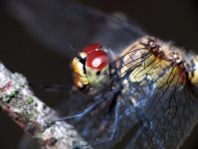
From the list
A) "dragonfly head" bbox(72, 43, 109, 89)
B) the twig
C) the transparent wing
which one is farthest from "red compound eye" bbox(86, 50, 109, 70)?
the transparent wing

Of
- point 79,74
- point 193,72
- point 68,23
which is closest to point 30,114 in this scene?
point 79,74

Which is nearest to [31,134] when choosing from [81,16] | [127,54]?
[127,54]

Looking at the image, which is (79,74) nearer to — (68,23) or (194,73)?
(194,73)

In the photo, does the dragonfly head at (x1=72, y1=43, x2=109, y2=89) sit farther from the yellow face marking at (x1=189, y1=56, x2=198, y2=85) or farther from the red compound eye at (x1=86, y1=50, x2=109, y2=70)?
the yellow face marking at (x1=189, y1=56, x2=198, y2=85)

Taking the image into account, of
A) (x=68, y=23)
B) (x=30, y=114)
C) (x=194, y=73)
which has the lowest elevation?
(x=30, y=114)

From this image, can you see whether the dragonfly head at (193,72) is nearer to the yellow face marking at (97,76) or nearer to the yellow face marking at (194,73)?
the yellow face marking at (194,73)
